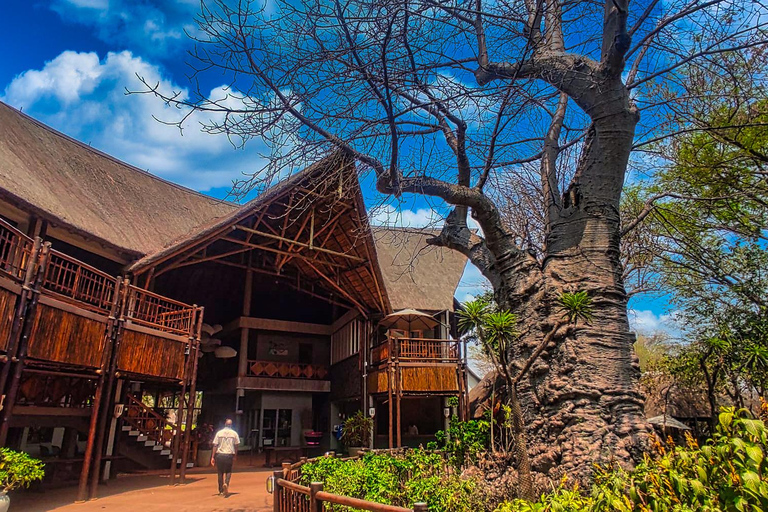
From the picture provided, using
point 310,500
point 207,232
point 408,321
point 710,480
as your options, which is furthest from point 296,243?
point 710,480

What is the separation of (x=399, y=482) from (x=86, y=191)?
11.6 meters

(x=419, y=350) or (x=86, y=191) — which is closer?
(x=86, y=191)

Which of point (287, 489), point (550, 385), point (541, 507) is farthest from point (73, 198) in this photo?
point (541, 507)

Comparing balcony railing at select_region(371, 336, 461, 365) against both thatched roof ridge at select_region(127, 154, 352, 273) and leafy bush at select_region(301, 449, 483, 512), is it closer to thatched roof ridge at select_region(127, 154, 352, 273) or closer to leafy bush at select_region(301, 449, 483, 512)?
thatched roof ridge at select_region(127, 154, 352, 273)

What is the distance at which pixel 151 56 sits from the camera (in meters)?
6.37

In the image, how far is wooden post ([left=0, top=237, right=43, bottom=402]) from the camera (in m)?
6.80

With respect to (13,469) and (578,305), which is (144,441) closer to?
(13,469)

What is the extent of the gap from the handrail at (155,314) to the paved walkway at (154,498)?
3261 mm

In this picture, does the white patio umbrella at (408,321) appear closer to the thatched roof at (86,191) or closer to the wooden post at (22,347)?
the thatched roof at (86,191)

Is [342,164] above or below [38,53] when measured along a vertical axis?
below

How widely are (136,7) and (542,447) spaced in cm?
711

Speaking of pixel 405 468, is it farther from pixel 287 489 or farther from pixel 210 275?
pixel 210 275

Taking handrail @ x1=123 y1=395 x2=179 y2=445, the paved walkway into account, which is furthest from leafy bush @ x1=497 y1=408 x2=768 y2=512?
handrail @ x1=123 y1=395 x2=179 y2=445

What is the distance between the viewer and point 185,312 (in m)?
11.8
